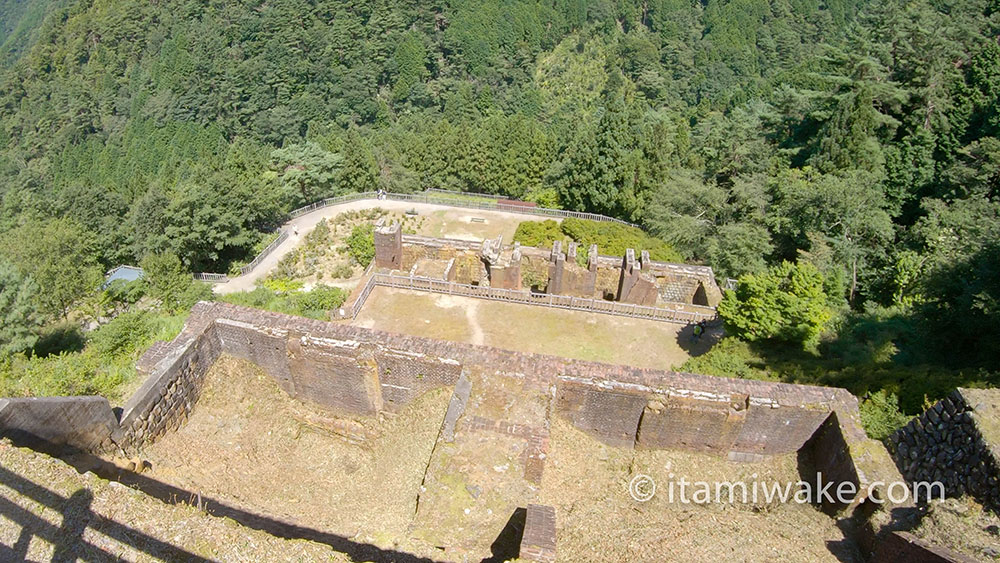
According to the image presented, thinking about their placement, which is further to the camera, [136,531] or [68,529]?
[136,531]

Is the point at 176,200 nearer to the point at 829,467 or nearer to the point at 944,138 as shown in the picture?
the point at 829,467

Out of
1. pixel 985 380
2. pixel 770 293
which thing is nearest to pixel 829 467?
pixel 985 380

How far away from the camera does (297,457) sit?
13.1 m

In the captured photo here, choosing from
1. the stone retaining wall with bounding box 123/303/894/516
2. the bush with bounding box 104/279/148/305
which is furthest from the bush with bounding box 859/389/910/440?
the bush with bounding box 104/279/148/305

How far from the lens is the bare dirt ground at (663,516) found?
398 inches

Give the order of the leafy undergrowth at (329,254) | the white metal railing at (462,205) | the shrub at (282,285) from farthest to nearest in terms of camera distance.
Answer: the white metal railing at (462,205)
the leafy undergrowth at (329,254)
the shrub at (282,285)

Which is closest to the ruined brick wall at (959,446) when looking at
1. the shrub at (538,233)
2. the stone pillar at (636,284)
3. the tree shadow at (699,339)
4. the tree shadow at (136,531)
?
the tree shadow at (699,339)

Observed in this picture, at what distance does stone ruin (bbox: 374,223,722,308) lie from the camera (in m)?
22.8

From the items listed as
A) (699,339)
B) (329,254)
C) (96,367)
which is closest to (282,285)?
(329,254)

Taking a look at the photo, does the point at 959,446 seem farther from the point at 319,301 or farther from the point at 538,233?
the point at 538,233

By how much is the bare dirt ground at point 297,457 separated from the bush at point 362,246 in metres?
17.5

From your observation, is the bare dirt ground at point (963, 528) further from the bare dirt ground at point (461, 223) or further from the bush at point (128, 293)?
the bush at point (128, 293)

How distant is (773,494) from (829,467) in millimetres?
1275

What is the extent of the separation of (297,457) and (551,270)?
43.7 feet
